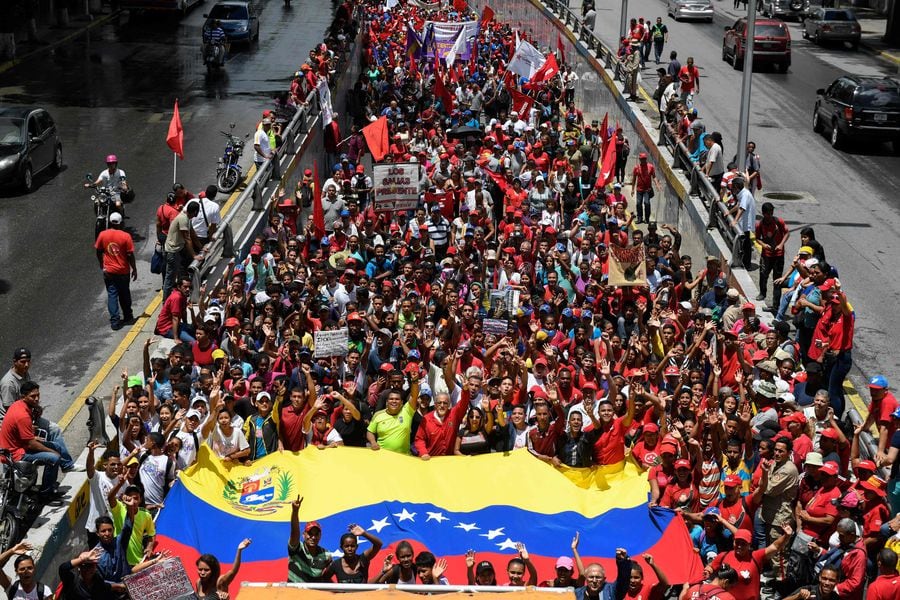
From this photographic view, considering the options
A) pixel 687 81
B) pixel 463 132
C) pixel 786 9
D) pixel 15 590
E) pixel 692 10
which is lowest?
pixel 786 9

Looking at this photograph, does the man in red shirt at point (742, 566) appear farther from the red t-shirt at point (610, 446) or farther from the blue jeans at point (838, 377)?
the blue jeans at point (838, 377)

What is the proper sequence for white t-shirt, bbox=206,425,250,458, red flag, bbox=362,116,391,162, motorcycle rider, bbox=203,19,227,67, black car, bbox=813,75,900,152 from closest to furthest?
white t-shirt, bbox=206,425,250,458, red flag, bbox=362,116,391,162, black car, bbox=813,75,900,152, motorcycle rider, bbox=203,19,227,67

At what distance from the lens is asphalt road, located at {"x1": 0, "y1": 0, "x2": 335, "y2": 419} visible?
1877cm

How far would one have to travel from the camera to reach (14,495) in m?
12.5

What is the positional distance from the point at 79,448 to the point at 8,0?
116 ft

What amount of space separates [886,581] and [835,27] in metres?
41.0

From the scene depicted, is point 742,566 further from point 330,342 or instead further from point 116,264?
point 116,264

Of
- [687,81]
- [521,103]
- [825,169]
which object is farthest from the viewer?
[825,169]

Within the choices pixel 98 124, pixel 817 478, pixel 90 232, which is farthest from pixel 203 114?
pixel 817 478

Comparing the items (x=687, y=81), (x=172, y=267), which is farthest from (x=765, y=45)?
(x=172, y=267)

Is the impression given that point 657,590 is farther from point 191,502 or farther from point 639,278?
point 639,278

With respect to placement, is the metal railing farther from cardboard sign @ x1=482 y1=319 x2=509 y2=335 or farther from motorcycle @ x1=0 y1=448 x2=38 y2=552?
motorcycle @ x1=0 y1=448 x2=38 y2=552

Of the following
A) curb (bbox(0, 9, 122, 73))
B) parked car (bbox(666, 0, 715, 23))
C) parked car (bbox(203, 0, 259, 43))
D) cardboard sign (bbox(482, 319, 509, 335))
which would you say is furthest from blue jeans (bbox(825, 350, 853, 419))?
parked car (bbox(666, 0, 715, 23))

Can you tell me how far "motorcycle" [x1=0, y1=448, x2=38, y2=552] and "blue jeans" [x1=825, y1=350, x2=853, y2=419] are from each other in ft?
28.4
